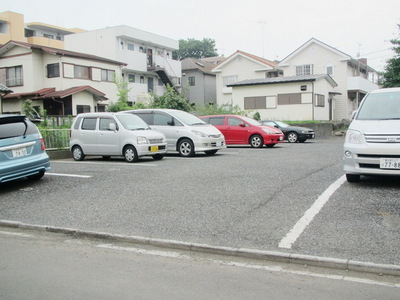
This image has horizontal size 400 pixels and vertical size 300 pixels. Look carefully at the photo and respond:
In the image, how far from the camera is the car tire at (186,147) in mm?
14180

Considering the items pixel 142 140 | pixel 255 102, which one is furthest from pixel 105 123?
pixel 255 102

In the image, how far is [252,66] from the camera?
134 feet

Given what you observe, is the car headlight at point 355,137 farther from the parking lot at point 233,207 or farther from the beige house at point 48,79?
the beige house at point 48,79

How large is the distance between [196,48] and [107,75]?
136ft

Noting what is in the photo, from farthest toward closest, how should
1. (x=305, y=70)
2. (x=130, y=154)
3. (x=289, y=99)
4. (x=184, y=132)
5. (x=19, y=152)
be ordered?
1. (x=305, y=70)
2. (x=289, y=99)
3. (x=184, y=132)
4. (x=130, y=154)
5. (x=19, y=152)

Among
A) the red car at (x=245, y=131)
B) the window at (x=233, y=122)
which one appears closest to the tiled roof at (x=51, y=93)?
the red car at (x=245, y=131)

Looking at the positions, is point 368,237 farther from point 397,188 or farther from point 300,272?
point 397,188

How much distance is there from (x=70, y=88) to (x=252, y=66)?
18.5m

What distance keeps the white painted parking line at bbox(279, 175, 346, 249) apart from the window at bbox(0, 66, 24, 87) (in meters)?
29.9

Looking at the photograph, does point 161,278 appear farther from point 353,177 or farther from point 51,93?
point 51,93

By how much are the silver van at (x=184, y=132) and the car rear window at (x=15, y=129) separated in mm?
6034

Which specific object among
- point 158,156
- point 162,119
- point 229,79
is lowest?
point 158,156

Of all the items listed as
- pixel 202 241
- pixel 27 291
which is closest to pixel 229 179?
pixel 202 241

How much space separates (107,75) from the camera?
115ft
